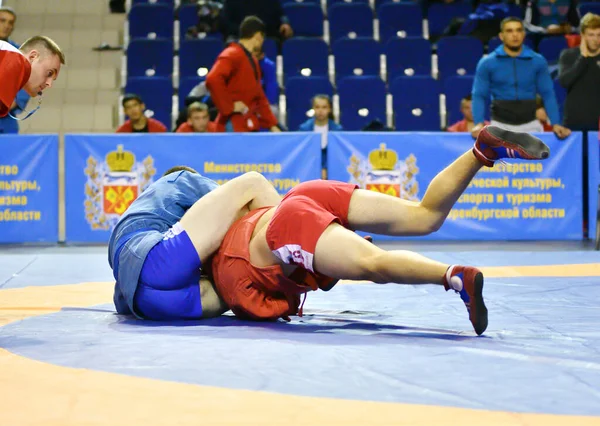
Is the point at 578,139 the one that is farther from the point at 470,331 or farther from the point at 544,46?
the point at 470,331

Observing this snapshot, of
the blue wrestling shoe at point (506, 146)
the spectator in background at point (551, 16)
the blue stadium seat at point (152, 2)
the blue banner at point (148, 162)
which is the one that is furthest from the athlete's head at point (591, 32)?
the blue stadium seat at point (152, 2)

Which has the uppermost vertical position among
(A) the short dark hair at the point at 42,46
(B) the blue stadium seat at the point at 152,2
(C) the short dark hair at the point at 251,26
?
(B) the blue stadium seat at the point at 152,2

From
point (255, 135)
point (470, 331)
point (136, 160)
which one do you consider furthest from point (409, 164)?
point (470, 331)

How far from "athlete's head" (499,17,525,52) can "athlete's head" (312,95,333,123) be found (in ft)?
5.56

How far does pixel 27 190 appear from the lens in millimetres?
7605

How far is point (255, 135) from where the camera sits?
24.9 ft

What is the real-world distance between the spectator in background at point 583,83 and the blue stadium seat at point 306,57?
2.84 m

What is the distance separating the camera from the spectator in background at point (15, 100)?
786 centimetres

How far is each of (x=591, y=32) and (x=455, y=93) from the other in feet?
6.90

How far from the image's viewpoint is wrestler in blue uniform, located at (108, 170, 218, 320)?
360 cm

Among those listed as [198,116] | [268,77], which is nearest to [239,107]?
[198,116]

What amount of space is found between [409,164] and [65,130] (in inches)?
172

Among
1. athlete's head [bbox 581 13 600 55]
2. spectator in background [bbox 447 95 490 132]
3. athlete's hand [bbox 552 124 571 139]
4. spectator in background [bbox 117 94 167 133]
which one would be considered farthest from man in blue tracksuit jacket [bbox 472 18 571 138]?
spectator in background [bbox 117 94 167 133]

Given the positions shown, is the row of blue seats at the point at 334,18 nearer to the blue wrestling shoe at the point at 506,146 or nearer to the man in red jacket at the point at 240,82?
the man in red jacket at the point at 240,82
